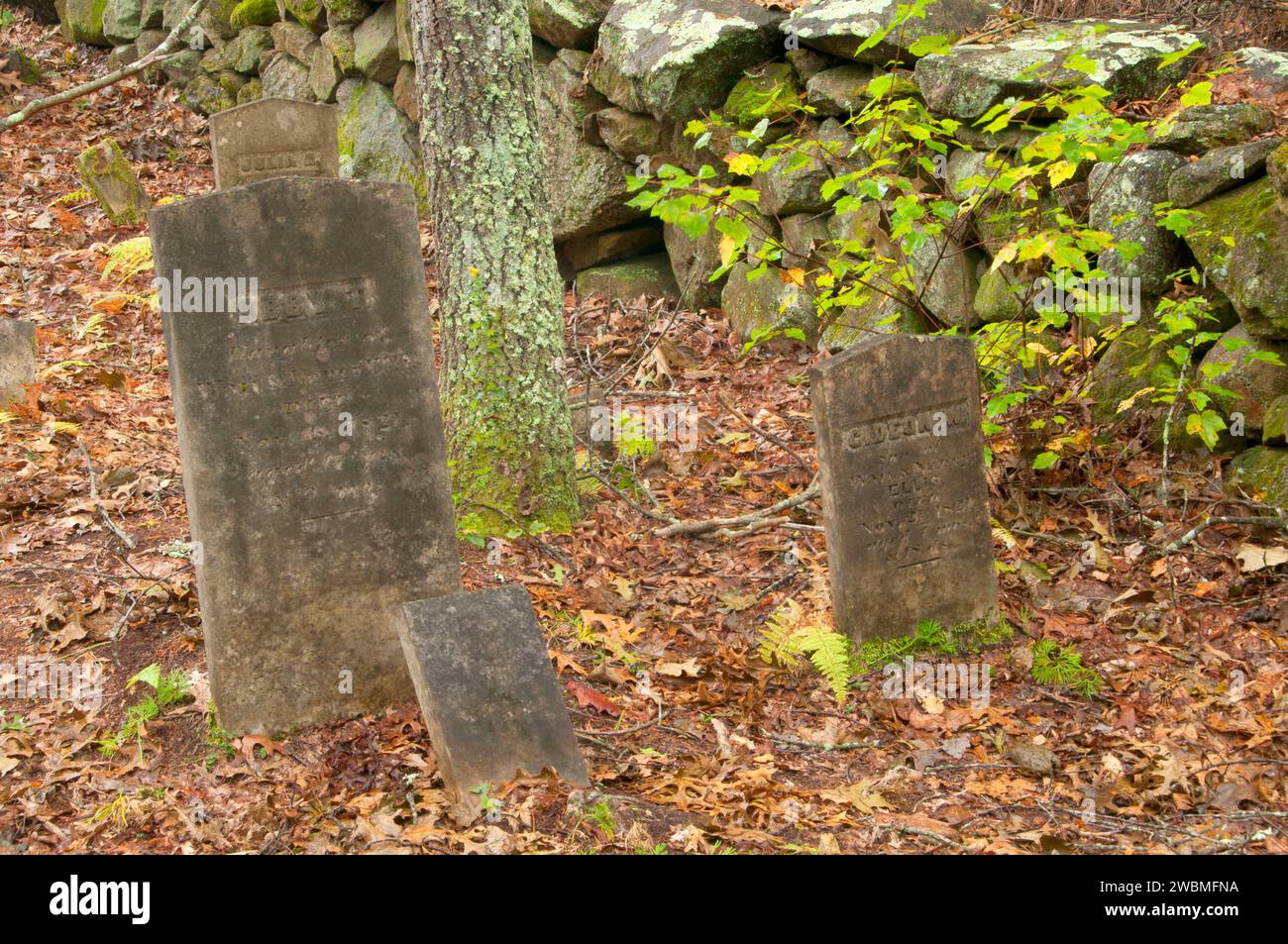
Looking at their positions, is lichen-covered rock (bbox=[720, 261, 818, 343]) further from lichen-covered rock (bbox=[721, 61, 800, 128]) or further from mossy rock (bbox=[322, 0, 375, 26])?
mossy rock (bbox=[322, 0, 375, 26])

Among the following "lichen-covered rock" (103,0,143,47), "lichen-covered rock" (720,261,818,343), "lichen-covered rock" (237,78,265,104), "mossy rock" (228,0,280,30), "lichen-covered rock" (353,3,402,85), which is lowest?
"lichen-covered rock" (720,261,818,343)

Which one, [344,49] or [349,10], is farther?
[344,49]

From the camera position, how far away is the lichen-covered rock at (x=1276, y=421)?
6148mm

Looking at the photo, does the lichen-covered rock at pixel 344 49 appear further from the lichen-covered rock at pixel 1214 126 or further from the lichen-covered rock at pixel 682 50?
the lichen-covered rock at pixel 1214 126

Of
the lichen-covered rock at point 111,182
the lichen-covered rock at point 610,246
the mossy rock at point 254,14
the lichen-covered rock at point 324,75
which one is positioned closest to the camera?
the lichen-covered rock at point 610,246

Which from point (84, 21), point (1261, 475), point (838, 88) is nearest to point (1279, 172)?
point (1261, 475)

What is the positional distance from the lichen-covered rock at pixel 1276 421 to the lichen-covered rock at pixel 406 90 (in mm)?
8276

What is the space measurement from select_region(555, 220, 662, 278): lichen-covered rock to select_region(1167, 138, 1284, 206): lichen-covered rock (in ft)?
15.9

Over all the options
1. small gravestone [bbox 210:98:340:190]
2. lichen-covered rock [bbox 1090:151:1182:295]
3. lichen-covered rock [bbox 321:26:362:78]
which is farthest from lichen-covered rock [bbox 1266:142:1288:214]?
lichen-covered rock [bbox 321:26:362:78]

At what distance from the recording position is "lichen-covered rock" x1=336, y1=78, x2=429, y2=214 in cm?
1168

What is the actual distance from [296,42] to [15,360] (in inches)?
272

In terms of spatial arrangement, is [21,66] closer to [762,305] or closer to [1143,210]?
[762,305]

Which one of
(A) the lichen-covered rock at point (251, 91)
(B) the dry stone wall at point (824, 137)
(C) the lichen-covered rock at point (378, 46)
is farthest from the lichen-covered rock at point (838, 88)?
(A) the lichen-covered rock at point (251, 91)

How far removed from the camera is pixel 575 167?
1013 centimetres
